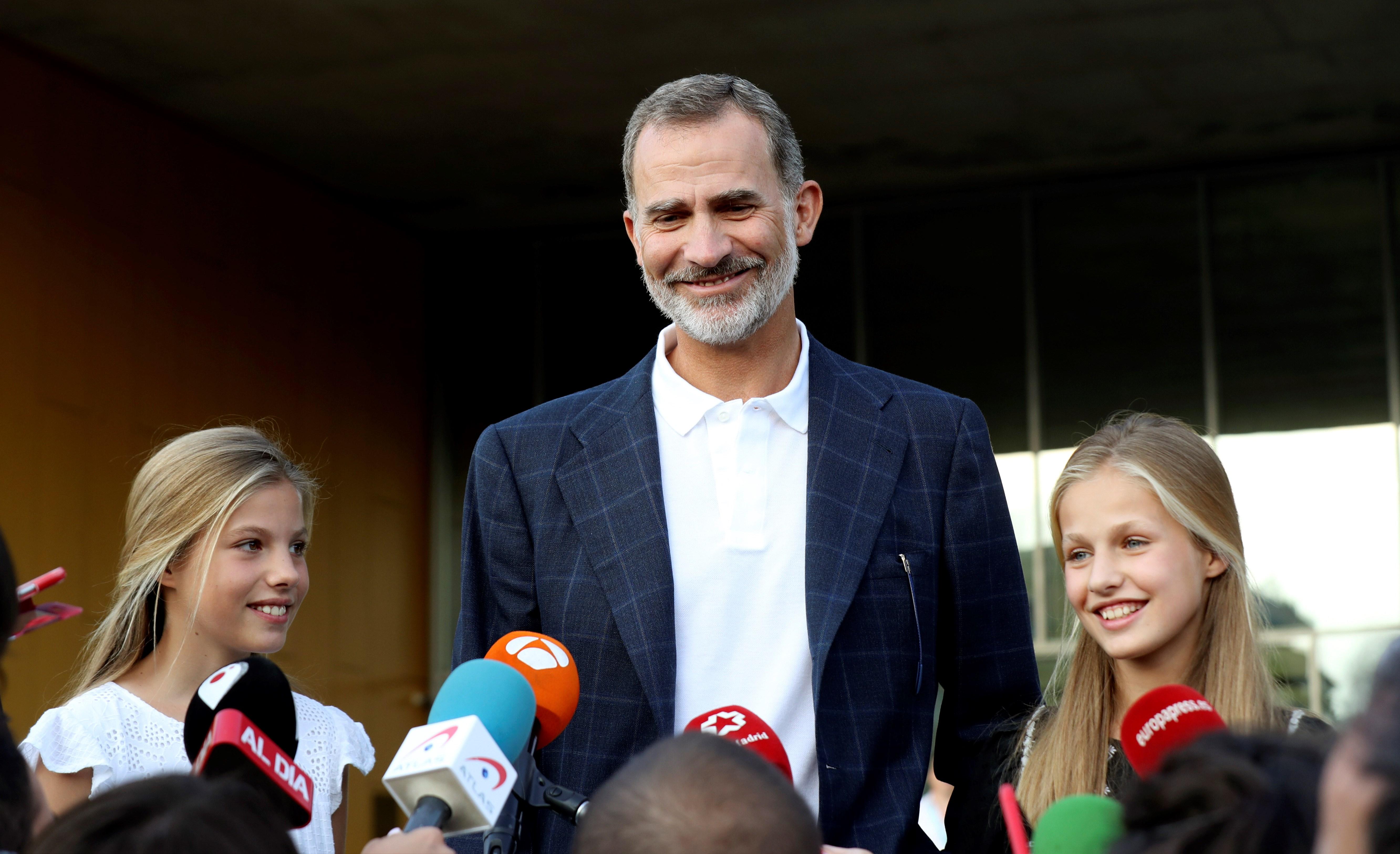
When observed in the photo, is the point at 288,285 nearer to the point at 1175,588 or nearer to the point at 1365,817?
the point at 1175,588

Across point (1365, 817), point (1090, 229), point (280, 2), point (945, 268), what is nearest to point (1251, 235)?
point (1090, 229)

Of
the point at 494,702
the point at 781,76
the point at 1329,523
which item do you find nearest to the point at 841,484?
the point at 494,702

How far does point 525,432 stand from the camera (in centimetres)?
256

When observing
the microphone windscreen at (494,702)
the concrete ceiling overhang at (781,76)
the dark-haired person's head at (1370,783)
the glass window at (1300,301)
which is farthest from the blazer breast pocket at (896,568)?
the glass window at (1300,301)

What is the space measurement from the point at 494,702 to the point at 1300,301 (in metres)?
8.47

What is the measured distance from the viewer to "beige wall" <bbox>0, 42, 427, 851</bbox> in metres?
7.33

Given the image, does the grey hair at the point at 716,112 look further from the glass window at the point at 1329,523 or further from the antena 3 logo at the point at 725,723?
the glass window at the point at 1329,523

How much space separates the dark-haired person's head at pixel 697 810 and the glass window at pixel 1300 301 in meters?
8.54

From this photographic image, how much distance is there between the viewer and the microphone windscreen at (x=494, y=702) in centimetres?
162

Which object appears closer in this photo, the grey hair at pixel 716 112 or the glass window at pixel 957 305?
the grey hair at pixel 716 112

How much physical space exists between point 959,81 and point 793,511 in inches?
245

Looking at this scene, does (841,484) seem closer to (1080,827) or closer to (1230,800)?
(1080,827)

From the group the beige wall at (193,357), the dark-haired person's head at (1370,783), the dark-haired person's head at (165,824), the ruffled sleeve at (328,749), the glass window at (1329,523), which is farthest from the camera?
the glass window at (1329,523)

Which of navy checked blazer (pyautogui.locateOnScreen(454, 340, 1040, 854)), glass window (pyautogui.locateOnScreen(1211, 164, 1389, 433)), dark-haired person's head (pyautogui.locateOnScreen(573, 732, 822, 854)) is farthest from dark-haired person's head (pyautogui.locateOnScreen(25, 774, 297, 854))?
glass window (pyautogui.locateOnScreen(1211, 164, 1389, 433))
